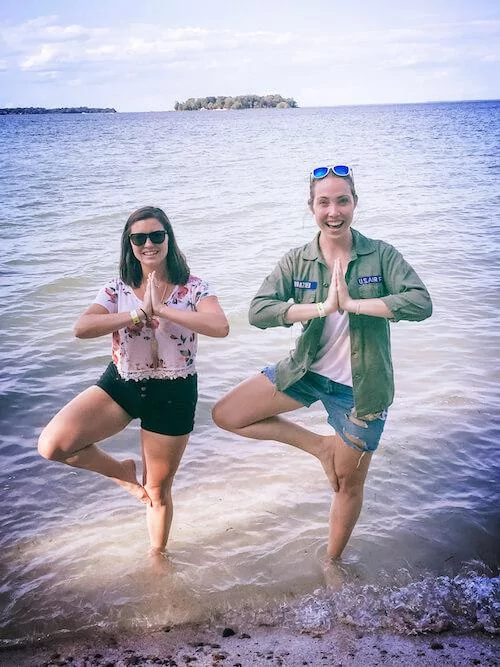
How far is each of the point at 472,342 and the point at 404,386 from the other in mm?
1972

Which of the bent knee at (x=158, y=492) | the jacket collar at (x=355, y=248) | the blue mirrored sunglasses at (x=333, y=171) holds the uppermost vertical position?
the blue mirrored sunglasses at (x=333, y=171)

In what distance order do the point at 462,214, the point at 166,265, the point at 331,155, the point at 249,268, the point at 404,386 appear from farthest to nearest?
the point at 331,155, the point at 462,214, the point at 249,268, the point at 404,386, the point at 166,265

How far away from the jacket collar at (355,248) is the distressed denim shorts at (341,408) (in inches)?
30.1

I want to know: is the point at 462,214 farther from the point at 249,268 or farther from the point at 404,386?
the point at 404,386

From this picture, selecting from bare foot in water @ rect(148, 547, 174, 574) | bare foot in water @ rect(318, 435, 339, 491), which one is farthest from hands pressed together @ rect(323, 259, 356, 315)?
bare foot in water @ rect(148, 547, 174, 574)

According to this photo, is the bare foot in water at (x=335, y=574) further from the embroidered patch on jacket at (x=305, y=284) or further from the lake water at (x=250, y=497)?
the embroidered patch on jacket at (x=305, y=284)

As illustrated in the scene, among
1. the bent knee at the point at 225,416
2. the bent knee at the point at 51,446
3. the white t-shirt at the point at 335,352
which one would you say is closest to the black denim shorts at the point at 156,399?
the bent knee at the point at 225,416

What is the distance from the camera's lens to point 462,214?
66.4 ft

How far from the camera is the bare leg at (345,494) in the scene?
4258 millimetres

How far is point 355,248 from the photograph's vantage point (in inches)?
161

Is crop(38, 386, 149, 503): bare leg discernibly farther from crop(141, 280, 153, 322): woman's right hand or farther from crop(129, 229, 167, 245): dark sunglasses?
crop(129, 229, 167, 245): dark sunglasses

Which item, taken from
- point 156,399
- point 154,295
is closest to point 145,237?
point 154,295

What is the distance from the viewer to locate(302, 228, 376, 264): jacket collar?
4055mm

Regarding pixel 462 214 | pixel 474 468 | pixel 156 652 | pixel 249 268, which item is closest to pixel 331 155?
pixel 462 214
